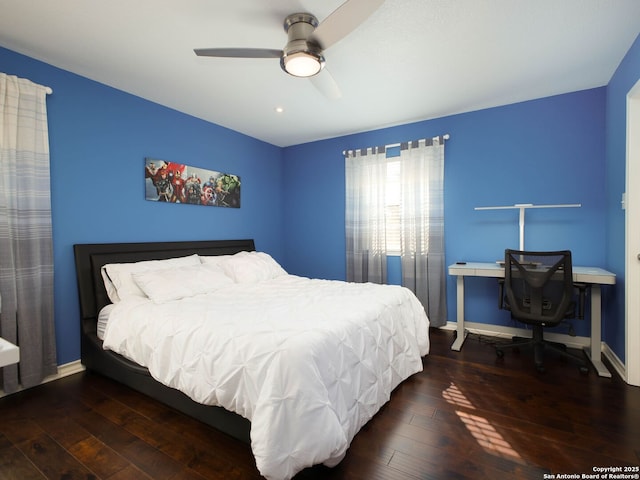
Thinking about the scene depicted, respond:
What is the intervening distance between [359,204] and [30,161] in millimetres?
3236

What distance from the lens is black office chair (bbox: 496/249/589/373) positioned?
2471mm

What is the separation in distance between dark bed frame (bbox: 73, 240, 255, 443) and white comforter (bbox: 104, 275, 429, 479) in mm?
157

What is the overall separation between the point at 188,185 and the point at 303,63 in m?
2.11

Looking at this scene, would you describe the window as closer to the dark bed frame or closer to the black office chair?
the black office chair

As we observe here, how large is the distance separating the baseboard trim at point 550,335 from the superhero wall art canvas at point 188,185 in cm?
313

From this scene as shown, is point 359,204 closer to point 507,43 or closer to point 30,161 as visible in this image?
point 507,43

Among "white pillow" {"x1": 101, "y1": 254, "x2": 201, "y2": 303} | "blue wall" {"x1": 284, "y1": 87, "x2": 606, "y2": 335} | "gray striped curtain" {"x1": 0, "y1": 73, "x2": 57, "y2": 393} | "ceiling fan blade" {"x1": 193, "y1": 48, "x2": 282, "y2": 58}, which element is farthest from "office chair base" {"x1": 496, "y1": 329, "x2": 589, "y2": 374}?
"gray striped curtain" {"x1": 0, "y1": 73, "x2": 57, "y2": 393}

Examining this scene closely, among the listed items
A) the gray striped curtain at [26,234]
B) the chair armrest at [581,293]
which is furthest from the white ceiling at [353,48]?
the chair armrest at [581,293]

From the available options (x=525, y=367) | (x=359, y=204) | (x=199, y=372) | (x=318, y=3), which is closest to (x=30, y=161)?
(x=199, y=372)

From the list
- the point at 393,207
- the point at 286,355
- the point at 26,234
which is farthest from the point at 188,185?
the point at 286,355

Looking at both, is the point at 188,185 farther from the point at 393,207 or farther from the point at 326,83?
the point at 393,207

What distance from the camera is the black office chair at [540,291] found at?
2.47 meters

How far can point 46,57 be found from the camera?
2.34 m

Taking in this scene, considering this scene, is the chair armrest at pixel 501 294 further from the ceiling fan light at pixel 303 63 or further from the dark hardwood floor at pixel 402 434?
the ceiling fan light at pixel 303 63
